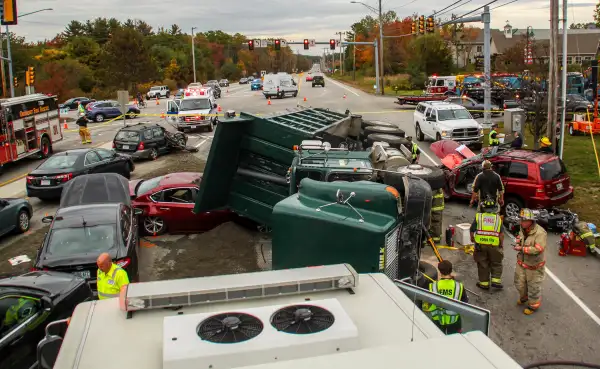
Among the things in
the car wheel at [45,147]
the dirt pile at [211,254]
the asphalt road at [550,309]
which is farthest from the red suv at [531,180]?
the car wheel at [45,147]

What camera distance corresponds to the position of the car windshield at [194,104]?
32.5 m

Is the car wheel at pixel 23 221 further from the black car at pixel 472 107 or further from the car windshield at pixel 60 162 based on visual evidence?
the black car at pixel 472 107

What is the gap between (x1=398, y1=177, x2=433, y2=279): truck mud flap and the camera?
316 inches

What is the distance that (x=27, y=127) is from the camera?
2383cm

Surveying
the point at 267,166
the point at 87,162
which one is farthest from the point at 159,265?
the point at 87,162

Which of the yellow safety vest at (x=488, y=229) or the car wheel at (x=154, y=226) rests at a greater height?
the yellow safety vest at (x=488, y=229)

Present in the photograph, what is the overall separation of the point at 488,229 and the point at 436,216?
277cm

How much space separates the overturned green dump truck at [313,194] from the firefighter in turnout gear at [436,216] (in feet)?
6.64

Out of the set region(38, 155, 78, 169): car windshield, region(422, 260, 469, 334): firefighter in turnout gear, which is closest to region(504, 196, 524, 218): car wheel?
region(422, 260, 469, 334): firefighter in turnout gear

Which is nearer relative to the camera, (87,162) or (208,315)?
(208,315)

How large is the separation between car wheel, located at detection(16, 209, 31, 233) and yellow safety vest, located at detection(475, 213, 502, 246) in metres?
10.7

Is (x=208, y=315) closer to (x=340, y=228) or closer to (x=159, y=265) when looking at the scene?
(x=340, y=228)

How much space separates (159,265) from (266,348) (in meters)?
8.67

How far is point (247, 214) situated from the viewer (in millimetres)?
12078
